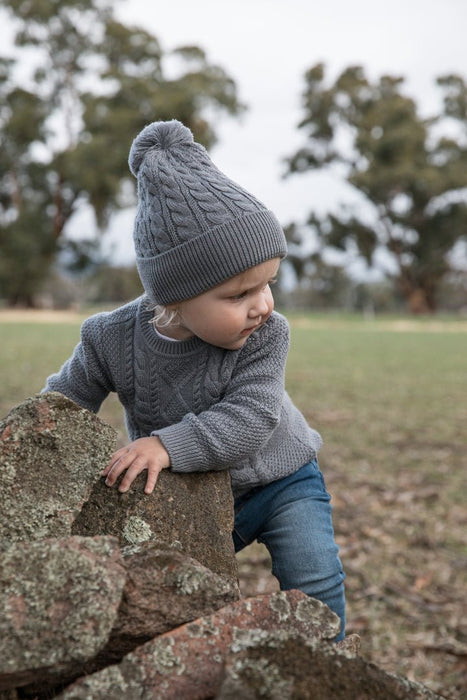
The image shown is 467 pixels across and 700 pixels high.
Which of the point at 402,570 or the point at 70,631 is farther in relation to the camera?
the point at 402,570

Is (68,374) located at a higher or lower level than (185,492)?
higher

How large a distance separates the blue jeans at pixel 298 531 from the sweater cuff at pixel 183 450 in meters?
0.44

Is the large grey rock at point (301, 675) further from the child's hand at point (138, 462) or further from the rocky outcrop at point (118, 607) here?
the child's hand at point (138, 462)

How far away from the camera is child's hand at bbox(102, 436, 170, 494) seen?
72.1 inches

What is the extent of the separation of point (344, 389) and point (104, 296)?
43.4 meters

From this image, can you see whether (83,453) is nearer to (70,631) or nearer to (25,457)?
(25,457)

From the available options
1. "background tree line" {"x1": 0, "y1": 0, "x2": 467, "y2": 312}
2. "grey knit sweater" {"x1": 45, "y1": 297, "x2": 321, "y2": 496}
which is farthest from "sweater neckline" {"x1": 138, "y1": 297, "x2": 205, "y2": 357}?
"background tree line" {"x1": 0, "y1": 0, "x2": 467, "y2": 312}

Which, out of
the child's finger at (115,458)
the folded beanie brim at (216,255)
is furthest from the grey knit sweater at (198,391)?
the folded beanie brim at (216,255)

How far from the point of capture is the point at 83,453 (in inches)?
67.4

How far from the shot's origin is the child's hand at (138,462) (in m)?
1.83

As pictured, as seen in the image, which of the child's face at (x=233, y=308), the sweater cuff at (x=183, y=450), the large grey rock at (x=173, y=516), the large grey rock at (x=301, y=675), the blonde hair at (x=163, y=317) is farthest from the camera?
the blonde hair at (x=163, y=317)

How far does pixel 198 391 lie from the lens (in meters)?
2.17

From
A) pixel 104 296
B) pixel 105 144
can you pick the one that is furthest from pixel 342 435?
pixel 104 296

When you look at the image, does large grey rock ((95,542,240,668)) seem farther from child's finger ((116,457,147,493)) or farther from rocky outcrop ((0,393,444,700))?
child's finger ((116,457,147,493))
